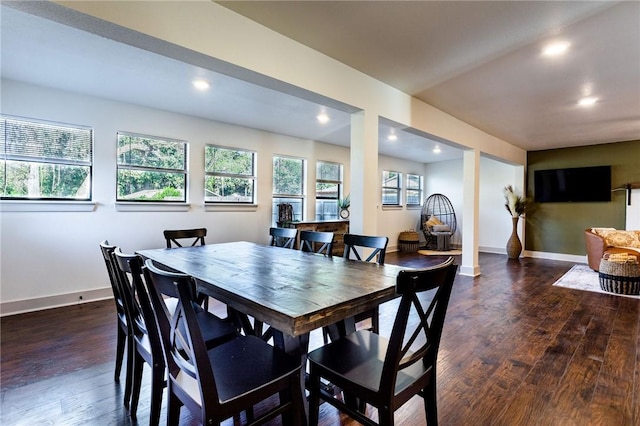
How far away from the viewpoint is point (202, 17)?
6.37 feet

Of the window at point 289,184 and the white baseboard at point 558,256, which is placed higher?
the window at point 289,184

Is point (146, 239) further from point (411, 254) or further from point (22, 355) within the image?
point (411, 254)

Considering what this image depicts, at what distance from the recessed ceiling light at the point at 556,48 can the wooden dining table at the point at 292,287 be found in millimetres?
2333

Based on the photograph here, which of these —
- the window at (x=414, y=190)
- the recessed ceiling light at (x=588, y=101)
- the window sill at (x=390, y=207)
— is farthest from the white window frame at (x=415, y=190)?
the recessed ceiling light at (x=588, y=101)

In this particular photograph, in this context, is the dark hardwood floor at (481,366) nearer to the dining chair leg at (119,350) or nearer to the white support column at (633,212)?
the dining chair leg at (119,350)

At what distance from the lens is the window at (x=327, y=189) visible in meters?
6.49

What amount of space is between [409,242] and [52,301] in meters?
7.03

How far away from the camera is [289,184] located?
19.5ft

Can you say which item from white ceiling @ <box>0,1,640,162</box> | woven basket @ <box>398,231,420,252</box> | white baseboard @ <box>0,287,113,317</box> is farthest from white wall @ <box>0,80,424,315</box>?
woven basket @ <box>398,231,420,252</box>

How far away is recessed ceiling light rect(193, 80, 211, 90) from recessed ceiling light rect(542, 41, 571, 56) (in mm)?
3187

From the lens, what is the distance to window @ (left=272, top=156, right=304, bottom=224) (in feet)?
18.6

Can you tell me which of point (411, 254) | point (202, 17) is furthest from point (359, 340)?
point (411, 254)

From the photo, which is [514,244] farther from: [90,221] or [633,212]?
[90,221]

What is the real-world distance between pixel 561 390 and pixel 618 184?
639 cm
